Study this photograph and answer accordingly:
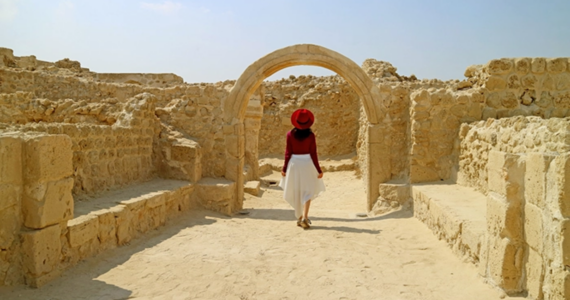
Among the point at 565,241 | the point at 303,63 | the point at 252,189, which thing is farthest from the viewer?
the point at 252,189

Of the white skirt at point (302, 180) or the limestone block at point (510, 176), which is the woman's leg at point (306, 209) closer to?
the white skirt at point (302, 180)

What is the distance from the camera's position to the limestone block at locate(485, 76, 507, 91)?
5.63m

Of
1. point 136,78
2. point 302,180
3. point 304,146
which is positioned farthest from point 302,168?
point 136,78

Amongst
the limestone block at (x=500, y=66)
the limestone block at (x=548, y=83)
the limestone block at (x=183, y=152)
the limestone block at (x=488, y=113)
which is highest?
the limestone block at (x=500, y=66)

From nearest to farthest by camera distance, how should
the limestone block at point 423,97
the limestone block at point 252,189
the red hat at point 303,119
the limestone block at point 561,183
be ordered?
the limestone block at point 561,183
the red hat at point 303,119
the limestone block at point 423,97
the limestone block at point 252,189

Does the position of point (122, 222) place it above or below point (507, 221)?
below

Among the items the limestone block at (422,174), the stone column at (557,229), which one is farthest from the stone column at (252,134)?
the stone column at (557,229)

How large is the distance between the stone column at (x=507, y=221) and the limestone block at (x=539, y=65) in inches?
135

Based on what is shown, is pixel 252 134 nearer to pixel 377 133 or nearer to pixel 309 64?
pixel 309 64

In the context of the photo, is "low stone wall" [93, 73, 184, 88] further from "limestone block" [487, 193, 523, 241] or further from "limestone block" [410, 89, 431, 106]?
"limestone block" [487, 193, 523, 241]

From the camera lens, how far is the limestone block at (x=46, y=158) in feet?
10.1

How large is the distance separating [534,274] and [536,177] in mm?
634

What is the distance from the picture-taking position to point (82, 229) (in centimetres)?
357

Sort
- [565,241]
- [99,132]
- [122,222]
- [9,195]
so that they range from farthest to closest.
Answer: [99,132], [122,222], [9,195], [565,241]
